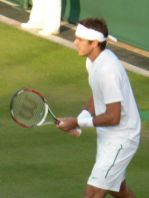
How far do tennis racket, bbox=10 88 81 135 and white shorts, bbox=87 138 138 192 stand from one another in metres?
0.31

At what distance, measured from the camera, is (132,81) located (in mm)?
13812

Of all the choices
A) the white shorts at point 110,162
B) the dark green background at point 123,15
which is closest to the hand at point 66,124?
the white shorts at point 110,162

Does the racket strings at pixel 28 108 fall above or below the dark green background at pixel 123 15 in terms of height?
above

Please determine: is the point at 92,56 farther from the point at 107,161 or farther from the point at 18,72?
the point at 18,72

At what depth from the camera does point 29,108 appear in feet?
26.2

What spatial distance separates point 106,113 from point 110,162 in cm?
46

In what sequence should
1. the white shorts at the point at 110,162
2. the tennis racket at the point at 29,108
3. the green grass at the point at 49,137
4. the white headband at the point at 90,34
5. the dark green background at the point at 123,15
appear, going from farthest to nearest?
the dark green background at the point at 123,15 < the green grass at the point at 49,137 < the tennis racket at the point at 29,108 < the white shorts at the point at 110,162 < the white headband at the point at 90,34

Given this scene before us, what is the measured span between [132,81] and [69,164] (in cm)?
390

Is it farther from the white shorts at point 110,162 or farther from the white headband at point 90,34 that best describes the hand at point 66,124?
the white headband at point 90,34

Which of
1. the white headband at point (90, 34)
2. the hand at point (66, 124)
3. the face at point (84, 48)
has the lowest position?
the hand at point (66, 124)

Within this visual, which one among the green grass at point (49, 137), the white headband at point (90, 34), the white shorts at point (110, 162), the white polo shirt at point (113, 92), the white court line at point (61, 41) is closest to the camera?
Answer: the white polo shirt at point (113, 92)

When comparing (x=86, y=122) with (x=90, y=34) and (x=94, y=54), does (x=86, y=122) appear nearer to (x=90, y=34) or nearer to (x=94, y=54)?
(x=94, y=54)

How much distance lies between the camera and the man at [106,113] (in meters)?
7.45

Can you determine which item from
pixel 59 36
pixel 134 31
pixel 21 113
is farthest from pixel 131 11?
pixel 21 113
